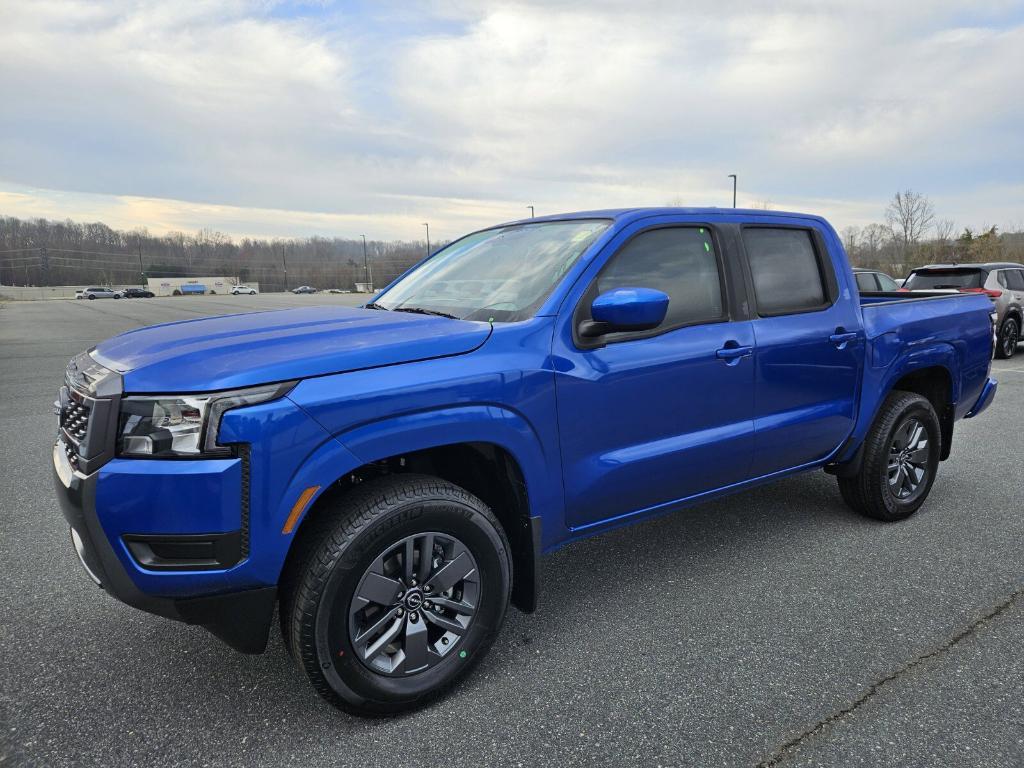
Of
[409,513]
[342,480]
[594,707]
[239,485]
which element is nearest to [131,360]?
[239,485]

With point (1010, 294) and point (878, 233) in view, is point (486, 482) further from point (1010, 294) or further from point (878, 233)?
point (878, 233)

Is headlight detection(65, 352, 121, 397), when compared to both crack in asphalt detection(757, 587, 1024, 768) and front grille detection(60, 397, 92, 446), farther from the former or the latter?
crack in asphalt detection(757, 587, 1024, 768)

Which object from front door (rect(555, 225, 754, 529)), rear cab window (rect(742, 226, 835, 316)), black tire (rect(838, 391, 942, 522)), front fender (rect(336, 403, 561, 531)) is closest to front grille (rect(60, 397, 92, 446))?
front fender (rect(336, 403, 561, 531))

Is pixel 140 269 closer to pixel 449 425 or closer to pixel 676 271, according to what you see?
pixel 676 271

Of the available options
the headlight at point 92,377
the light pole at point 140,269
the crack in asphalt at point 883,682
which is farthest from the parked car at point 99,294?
the crack in asphalt at point 883,682

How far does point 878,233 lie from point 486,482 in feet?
201

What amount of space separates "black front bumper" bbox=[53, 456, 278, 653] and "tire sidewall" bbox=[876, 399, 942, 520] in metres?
3.41

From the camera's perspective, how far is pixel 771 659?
264 centimetres

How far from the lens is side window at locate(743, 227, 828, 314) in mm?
3379

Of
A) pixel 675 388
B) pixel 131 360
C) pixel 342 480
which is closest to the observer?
pixel 131 360

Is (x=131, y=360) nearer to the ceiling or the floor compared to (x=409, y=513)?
nearer to the ceiling

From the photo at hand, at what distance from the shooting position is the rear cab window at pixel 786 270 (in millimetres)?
3377

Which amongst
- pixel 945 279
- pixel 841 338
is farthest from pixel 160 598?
pixel 945 279

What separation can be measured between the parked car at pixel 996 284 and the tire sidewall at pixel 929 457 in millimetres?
9121
